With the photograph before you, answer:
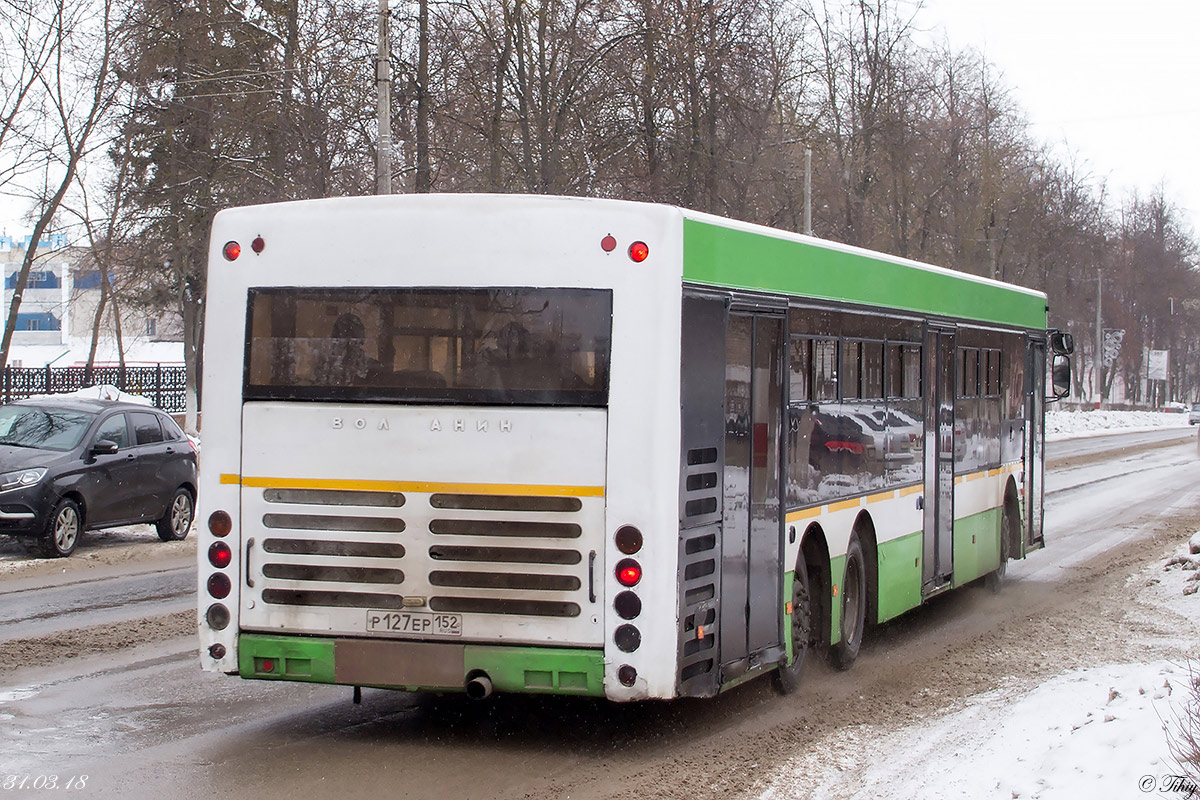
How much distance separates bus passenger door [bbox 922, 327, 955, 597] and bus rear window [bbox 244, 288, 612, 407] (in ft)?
16.5

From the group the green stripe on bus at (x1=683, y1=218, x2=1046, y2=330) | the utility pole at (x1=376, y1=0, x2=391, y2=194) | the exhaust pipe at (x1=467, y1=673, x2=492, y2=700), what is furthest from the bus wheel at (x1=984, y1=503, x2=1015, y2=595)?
the utility pole at (x1=376, y1=0, x2=391, y2=194)

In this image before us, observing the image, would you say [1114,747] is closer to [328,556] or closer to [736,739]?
[736,739]

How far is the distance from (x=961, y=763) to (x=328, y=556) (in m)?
3.19

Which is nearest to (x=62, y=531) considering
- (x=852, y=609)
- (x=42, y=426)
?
(x=42, y=426)

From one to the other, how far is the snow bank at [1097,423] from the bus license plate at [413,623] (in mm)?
49796

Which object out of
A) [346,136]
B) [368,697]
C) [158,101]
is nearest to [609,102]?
[346,136]

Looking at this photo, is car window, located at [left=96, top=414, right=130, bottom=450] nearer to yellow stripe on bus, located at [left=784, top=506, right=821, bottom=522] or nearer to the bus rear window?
the bus rear window

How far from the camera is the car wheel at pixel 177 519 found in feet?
59.0

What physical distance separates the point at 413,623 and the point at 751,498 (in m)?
2.00

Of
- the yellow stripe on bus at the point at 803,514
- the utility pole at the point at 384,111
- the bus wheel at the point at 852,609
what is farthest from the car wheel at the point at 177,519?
the yellow stripe on bus at the point at 803,514

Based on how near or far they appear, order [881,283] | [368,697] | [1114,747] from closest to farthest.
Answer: [1114,747]
[368,697]
[881,283]

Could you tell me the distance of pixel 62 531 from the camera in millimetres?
15891

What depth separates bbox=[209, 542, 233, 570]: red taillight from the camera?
7.50 m

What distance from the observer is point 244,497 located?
750 centimetres
